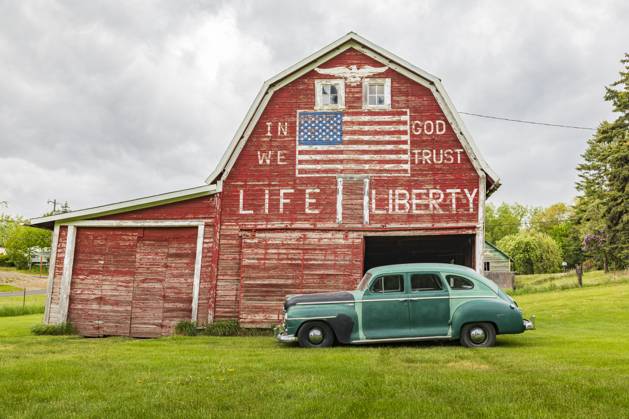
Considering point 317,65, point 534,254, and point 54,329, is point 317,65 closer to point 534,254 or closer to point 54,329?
point 54,329

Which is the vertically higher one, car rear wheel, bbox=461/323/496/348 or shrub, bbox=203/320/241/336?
car rear wheel, bbox=461/323/496/348

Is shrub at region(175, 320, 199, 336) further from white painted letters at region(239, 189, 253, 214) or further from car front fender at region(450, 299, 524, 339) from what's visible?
car front fender at region(450, 299, 524, 339)

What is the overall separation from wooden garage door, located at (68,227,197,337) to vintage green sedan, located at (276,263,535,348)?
17.3 feet

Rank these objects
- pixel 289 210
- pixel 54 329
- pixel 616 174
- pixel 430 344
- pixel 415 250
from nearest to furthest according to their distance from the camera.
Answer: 1. pixel 430 344
2. pixel 54 329
3. pixel 289 210
4. pixel 415 250
5. pixel 616 174

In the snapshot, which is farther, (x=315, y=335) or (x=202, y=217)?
(x=202, y=217)

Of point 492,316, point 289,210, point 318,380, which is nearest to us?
point 318,380

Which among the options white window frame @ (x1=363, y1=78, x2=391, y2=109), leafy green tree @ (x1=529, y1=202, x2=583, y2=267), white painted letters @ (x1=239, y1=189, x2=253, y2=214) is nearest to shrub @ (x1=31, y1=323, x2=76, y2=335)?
white painted letters @ (x1=239, y1=189, x2=253, y2=214)

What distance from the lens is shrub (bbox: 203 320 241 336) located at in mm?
14711

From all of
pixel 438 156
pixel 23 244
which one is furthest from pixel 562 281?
pixel 23 244

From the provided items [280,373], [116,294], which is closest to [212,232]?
[116,294]

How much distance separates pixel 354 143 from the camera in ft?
51.2

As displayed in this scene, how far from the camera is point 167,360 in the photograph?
9.10 metres

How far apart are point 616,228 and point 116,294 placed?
3833 centimetres

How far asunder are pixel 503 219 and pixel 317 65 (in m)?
87.6
